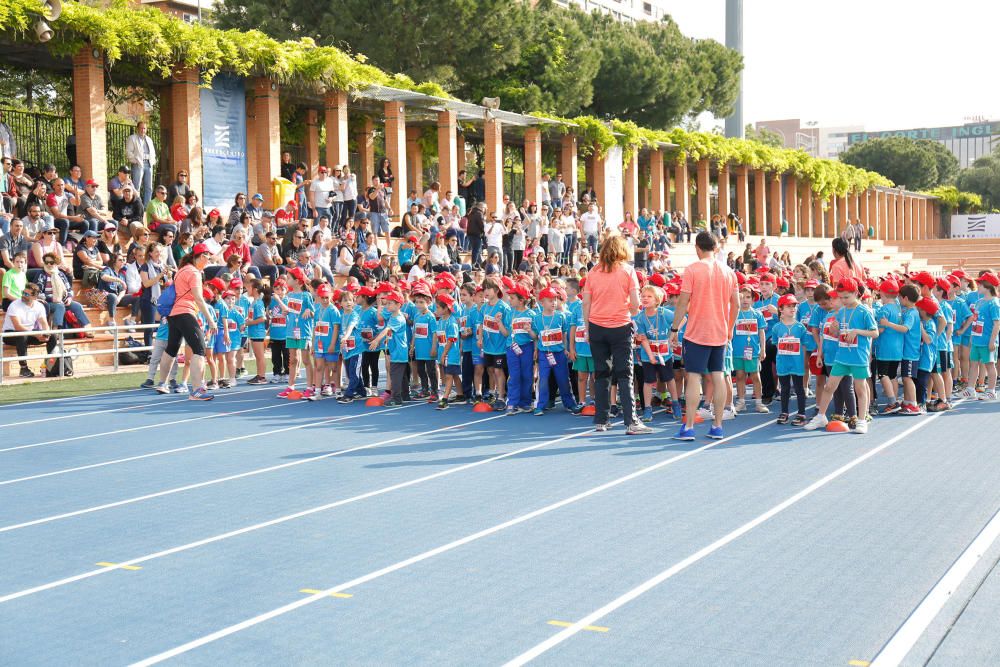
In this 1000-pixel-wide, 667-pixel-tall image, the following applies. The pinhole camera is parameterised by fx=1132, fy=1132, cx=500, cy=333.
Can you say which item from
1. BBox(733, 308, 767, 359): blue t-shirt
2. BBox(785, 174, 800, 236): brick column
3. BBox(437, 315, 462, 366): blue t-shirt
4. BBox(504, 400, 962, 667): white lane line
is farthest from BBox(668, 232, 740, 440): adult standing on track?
BBox(785, 174, 800, 236): brick column

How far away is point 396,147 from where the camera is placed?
106 feet

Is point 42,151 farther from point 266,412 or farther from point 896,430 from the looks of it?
point 896,430

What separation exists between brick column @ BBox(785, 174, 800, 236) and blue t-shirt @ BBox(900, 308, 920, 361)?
51.7 metres

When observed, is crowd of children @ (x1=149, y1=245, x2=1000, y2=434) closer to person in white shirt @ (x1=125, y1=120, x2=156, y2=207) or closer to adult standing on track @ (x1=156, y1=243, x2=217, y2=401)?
adult standing on track @ (x1=156, y1=243, x2=217, y2=401)

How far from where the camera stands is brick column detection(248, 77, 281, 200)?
2802cm

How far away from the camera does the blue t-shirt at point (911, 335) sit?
13.0 m

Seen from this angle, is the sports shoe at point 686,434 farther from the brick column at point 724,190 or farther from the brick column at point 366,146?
the brick column at point 724,190

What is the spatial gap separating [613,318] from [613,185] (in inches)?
1260

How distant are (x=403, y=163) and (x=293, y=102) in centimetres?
354

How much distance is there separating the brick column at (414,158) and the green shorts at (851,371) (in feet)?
91.5

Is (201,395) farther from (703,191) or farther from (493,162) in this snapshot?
(703,191)

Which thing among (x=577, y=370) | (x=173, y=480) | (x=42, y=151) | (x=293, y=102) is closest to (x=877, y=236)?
(x=293, y=102)

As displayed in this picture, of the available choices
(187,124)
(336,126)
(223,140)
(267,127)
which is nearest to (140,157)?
(187,124)

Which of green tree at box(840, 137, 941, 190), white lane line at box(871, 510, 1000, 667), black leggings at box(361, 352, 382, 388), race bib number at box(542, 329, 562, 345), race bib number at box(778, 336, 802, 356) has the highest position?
green tree at box(840, 137, 941, 190)
